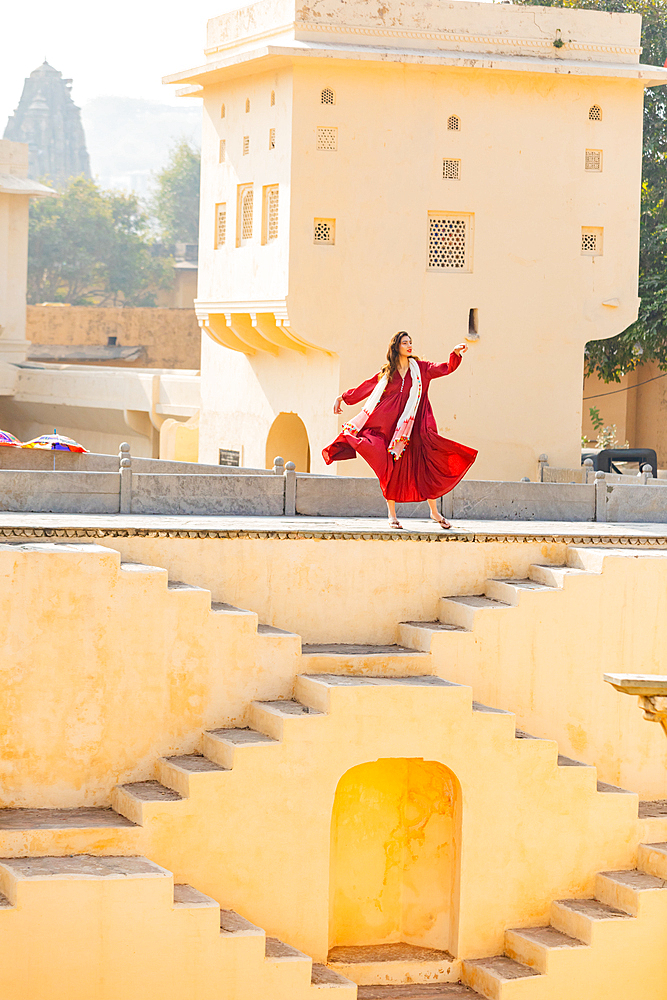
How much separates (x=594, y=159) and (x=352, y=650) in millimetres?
10208

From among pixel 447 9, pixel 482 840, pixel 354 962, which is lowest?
pixel 354 962

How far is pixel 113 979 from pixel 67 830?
101 centimetres

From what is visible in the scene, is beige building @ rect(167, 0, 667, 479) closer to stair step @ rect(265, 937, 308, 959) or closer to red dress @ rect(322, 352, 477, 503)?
red dress @ rect(322, 352, 477, 503)

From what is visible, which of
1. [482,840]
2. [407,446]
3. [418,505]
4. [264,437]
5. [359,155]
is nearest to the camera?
[482,840]

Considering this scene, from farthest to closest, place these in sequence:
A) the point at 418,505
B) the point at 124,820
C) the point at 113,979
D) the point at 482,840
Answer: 1. the point at 418,505
2. the point at 482,840
3. the point at 124,820
4. the point at 113,979

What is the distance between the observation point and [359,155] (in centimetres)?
1853

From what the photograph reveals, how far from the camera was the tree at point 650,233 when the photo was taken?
79.6 ft

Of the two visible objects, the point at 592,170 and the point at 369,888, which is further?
the point at 592,170

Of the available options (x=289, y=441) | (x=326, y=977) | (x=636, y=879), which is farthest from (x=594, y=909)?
(x=289, y=441)

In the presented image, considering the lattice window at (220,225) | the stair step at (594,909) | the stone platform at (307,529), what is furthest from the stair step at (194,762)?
the lattice window at (220,225)

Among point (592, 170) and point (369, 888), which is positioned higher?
point (592, 170)

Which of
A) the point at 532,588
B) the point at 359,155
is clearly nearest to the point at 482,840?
the point at 532,588

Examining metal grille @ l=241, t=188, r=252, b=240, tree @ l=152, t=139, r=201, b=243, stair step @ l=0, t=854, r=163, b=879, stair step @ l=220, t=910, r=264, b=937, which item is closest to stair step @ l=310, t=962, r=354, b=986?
stair step @ l=220, t=910, r=264, b=937

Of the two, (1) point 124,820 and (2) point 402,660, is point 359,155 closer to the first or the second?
(2) point 402,660
